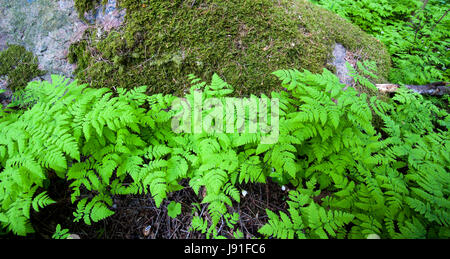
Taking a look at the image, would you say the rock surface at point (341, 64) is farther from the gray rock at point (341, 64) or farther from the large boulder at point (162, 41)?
the large boulder at point (162, 41)

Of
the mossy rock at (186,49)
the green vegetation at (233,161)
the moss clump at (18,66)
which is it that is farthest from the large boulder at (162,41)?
the green vegetation at (233,161)

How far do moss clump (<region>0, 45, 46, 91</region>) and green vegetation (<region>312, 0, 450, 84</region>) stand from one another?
7.56 meters

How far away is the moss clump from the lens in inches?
145

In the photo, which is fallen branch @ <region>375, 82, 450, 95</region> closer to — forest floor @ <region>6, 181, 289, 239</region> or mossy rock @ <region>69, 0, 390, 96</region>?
mossy rock @ <region>69, 0, 390, 96</region>

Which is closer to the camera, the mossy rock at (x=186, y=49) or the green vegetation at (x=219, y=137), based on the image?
the green vegetation at (x=219, y=137)

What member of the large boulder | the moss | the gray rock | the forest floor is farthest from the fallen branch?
the moss

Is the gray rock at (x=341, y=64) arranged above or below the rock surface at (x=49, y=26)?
below

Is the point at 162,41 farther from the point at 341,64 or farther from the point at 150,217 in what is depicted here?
the point at 341,64

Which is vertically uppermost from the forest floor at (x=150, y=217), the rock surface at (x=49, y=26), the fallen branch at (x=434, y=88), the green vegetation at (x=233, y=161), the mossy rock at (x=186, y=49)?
the rock surface at (x=49, y=26)

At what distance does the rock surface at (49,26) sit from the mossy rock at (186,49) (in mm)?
210

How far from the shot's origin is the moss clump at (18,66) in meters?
3.69

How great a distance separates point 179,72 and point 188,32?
73 cm

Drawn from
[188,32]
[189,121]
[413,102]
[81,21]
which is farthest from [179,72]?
[413,102]
